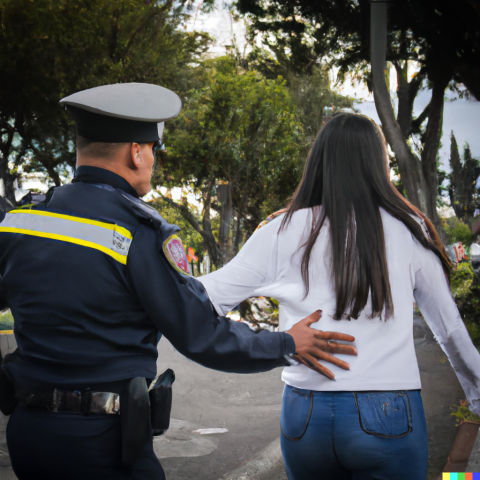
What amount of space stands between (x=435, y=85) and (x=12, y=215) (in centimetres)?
368

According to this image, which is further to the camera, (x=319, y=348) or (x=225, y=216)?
(x=225, y=216)

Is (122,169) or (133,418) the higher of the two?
(122,169)

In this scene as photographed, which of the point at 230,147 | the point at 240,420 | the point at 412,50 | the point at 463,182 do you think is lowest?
the point at 240,420

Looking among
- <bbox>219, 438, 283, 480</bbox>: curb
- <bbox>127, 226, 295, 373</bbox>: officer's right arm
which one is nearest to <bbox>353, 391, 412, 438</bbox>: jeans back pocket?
<bbox>127, 226, 295, 373</bbox>: officer's right arm

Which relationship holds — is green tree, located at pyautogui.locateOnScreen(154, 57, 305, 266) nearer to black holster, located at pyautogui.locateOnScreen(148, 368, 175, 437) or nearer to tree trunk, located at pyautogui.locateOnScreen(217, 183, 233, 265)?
tree trunk, located at pyautogui.locateOnScreen(217, 183, 233, 265)

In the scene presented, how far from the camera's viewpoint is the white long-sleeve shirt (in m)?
1.27

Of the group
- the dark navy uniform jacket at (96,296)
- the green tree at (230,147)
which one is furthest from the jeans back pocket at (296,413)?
the green tree at (230,147)

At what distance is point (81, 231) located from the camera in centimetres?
114

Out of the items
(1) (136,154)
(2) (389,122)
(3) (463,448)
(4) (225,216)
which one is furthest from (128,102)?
(4) (225,216)

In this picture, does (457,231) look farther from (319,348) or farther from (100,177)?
→ (100,177)

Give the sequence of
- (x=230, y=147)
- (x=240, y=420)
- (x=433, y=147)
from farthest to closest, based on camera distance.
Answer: (x=230, y=147) < (x=240, y=420) < (x=433, y=147)

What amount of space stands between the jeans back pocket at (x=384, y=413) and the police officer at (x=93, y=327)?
0.32m

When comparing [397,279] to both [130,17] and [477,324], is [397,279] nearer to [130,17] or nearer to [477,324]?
[477,324]

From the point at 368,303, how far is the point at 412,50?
141 inches
